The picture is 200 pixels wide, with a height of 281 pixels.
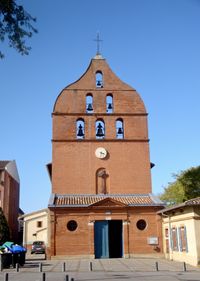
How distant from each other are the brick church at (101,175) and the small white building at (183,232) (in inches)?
46.6

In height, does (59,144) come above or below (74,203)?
above

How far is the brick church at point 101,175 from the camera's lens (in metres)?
27.2

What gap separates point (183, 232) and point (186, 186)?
2247 centimetres

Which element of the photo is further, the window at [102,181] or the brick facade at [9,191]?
the brick facade at [9,191]

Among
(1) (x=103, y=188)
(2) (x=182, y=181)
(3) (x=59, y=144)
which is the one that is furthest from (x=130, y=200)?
(2) (x=182, y=181)

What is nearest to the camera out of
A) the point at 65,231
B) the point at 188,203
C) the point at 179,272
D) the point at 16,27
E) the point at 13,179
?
the point at 16,27

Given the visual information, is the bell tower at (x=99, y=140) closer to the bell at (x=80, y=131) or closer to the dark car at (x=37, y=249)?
the bell at (x=80, y=131)

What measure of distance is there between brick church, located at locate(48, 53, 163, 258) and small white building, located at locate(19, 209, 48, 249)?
60.3 feet

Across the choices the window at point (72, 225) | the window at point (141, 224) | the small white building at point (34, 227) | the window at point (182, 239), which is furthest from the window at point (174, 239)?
the small white building at point (34, 227)

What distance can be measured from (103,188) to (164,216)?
549 centimetres

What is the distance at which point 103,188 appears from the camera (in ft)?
97.9

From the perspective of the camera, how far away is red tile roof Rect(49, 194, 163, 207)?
27.6 metres

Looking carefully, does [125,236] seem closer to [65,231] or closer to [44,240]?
[65,231]

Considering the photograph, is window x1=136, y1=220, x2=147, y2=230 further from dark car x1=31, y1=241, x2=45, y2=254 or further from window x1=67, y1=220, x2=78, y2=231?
dark car x1=31, y1=241, x2=45, y2=254
